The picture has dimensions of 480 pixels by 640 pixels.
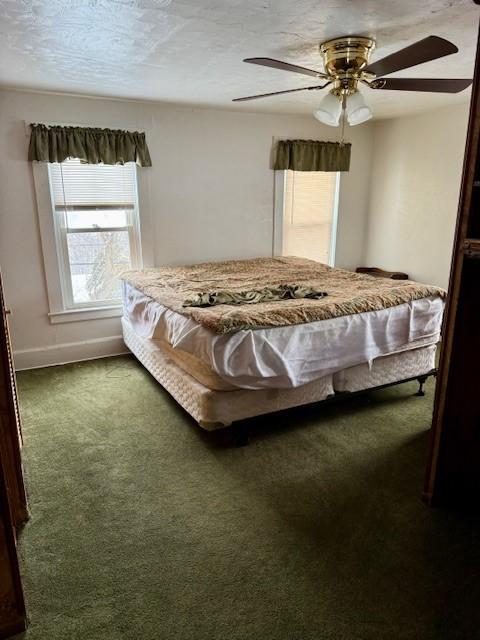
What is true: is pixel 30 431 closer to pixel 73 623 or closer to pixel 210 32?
pixel 73 623

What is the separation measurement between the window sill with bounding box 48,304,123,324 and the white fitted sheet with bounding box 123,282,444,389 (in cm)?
87

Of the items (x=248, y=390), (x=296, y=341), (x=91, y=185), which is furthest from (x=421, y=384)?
Answer: (x=91, y=185)

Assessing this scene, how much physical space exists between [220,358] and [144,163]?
2.35m

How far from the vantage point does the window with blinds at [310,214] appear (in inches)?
193

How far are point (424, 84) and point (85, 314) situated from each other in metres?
3.21

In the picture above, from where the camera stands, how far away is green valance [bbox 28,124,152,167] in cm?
352

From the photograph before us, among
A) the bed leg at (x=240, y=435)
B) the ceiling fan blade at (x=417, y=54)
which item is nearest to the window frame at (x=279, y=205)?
the ceiling fan blade at (x=417, y=54)

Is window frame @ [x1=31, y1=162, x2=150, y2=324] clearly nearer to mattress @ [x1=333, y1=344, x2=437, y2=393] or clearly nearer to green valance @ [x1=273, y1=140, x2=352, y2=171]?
green valance @ [x1=273, y1=140, x2=352, y2=171]

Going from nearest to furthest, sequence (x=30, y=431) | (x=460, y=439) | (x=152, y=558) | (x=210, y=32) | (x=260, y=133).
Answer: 1. (x=152, y=558)
2. (x=460, y=439)
3. (x=210, y=32)
4. (x=30, y=431)
5. (x=260, y=133)

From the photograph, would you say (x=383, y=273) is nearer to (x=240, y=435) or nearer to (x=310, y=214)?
(x=310, y=214)

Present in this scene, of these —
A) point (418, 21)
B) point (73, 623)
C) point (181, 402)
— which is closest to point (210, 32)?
point (418, 21)

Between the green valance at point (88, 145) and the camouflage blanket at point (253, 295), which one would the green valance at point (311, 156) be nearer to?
the green valance at point (88, 145)

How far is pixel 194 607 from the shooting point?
5.25 feet

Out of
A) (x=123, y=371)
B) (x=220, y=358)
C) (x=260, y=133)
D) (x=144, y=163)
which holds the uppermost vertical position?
(x=260, y=133)
